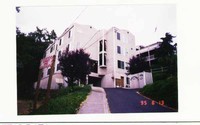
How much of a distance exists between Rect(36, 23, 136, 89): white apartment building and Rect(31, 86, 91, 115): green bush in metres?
0.11

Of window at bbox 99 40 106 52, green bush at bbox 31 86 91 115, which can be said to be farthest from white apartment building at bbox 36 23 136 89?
green bush at bbox 31 86 91 115

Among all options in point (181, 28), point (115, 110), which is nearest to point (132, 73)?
point (115, 110)

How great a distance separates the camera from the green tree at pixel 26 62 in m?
3.15

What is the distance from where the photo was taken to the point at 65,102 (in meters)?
3.13

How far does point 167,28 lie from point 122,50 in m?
0.58

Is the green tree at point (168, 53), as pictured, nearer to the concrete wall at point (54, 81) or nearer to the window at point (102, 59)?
the window at point (102, 59)

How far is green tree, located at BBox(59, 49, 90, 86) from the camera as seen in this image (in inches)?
126

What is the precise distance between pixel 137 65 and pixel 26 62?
1.31 m

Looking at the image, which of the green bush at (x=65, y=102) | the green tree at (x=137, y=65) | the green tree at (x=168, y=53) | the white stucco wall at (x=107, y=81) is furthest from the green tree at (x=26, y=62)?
the green tree at (x=168, y=53)

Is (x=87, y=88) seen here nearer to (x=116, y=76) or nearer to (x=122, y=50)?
(x=116, y=76)

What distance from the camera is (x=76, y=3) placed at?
314 centimetres

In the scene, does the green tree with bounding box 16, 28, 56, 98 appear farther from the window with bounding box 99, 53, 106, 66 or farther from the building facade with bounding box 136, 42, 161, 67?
the building facade with bounding box 136, 42, 161, 67

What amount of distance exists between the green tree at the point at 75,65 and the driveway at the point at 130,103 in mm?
343

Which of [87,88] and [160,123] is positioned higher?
[87,88]
